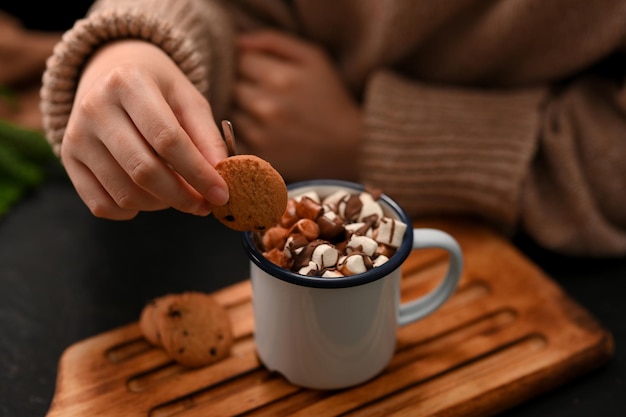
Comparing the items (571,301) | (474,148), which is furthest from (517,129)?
(571,301)

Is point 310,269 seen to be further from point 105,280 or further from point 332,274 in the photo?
point 105,280

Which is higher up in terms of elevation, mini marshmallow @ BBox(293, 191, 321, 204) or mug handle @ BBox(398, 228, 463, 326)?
mini marshmallow @ BBox(293, 191, 321, 204)

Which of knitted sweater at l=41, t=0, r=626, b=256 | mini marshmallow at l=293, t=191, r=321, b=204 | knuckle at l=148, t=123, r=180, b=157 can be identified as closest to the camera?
knuckle at l=148, t=123, r=180, b=157

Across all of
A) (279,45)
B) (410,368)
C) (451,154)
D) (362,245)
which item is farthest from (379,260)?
(279,45)

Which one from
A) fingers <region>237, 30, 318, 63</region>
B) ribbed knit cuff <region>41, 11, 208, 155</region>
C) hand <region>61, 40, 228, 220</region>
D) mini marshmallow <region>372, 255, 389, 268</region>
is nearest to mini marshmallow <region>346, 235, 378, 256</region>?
mini marshmallow <region>372, 255, 389, 268</region>

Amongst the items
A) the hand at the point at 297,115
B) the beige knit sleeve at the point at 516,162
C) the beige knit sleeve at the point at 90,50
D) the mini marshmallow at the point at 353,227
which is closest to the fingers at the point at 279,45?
the hand at the point at 297,115

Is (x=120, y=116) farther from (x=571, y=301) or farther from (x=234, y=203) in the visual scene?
(x=571, y=301)

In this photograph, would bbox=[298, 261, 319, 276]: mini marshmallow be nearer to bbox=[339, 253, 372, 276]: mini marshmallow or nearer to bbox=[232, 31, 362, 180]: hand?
bbox=[339, 253, 372, 276]: mini marshmallow
